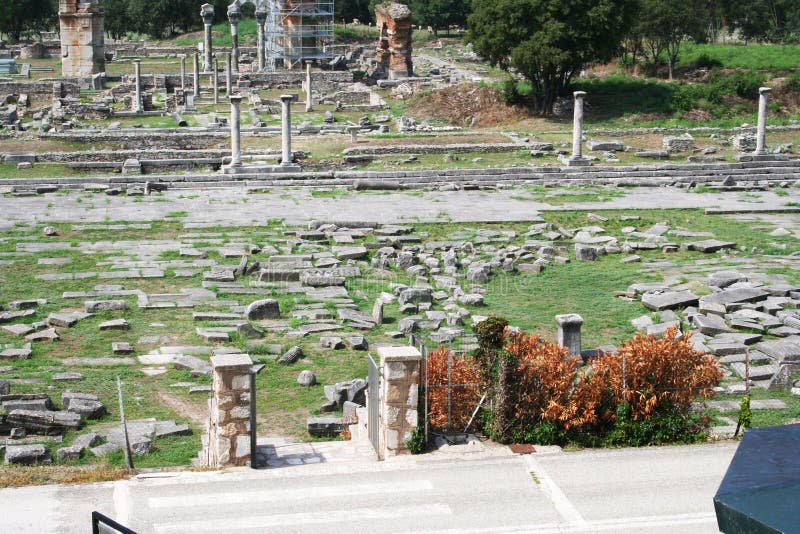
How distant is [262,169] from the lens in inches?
1316

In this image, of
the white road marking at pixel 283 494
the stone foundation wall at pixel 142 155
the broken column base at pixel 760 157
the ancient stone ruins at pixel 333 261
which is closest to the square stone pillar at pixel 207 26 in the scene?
the ancient stone ruins at pixel 333 261

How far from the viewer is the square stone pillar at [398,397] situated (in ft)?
38.0

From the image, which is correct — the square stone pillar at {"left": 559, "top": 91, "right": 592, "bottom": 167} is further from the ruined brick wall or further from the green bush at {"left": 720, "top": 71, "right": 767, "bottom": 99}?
the ruined brick wall

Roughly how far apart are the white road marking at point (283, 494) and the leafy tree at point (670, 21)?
39.5 meters

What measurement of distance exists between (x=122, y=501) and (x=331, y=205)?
1911cm

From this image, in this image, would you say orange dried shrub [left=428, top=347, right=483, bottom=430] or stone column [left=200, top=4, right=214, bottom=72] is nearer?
orange dried shrub [left=428, top=347, right=483, bottom=430]

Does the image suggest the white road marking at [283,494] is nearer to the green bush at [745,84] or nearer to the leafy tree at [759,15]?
the green bush at [745,84]

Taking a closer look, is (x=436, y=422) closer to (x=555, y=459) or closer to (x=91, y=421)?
(x=555, y=459)

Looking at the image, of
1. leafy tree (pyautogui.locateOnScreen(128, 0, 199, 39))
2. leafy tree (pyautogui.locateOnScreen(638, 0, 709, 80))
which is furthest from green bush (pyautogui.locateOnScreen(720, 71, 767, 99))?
leafy tree (pyautogui.locateOnScreen(128, 0, 199, 39))

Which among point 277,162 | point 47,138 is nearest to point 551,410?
point 277,162

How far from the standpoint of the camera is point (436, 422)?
12.1m

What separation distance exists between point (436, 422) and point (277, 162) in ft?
78.2

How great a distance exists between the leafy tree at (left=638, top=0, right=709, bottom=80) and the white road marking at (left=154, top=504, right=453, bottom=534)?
40.0m

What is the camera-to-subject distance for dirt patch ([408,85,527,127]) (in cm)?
4541
